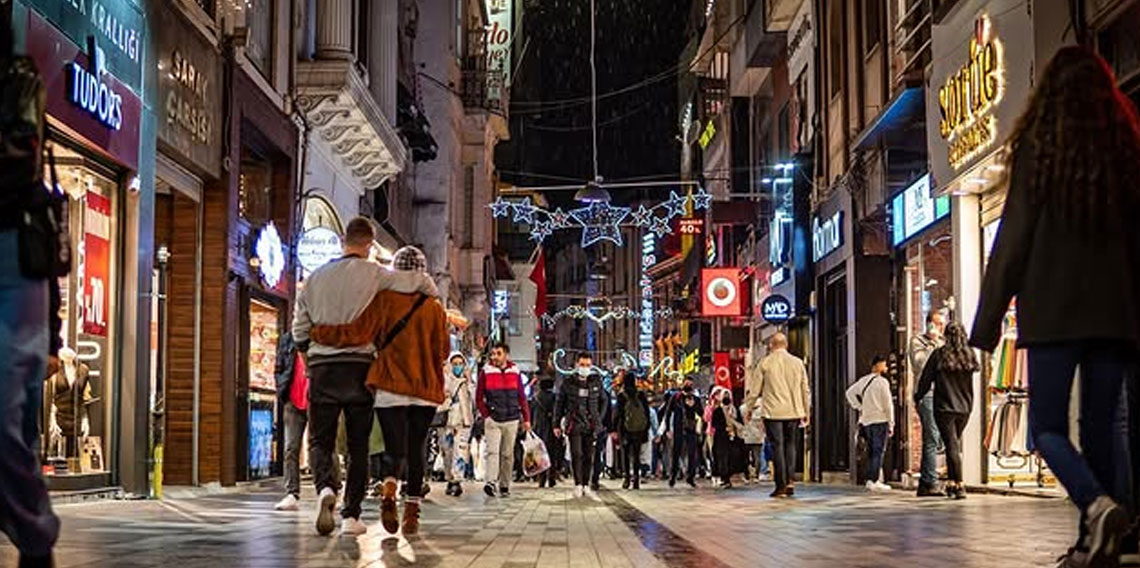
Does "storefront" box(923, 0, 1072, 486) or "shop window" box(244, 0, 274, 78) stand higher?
"shop window" box(244, 0, 274, 78)

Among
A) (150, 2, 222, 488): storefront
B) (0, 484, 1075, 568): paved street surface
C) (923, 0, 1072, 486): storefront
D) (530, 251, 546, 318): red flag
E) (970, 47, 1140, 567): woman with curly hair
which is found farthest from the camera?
(530, 251, 546, 318): red flag

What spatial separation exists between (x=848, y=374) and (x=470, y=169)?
29.7 m

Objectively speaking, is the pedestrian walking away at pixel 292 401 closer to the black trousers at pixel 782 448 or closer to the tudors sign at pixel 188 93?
A: the tudors sign at pixel 188 93

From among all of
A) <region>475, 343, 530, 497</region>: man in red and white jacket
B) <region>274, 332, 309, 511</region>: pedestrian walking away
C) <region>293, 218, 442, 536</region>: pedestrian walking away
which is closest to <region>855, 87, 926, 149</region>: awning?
<region>475, 343, 530, 497</region>: man in red and white jacket

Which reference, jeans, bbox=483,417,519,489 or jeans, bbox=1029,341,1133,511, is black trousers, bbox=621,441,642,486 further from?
jeans, bbox=1029,341,1133,511

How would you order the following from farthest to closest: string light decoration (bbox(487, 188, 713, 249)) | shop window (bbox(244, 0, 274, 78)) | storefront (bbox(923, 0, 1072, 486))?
string light decoration (bbox(487, 188, 713, 249))
shop window (bbox(244, 0, 274, 78))
storefront (bbox(923, 0, 1072, 486))

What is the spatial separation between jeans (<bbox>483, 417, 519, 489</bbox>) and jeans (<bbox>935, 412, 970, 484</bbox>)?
5322mm

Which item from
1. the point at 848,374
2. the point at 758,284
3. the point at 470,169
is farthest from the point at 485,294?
the point at 848,374

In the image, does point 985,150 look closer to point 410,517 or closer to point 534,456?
point 534,456

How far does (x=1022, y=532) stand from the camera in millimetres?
10656

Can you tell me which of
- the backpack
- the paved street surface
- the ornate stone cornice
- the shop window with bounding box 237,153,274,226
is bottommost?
the paved street surface

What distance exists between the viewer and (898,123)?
2225 centimetres

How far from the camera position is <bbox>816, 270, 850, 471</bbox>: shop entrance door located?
27891mm

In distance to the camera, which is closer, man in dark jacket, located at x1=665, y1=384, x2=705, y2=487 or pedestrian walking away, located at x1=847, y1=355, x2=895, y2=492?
pedestrian walking away, located at x1=847, y1=355, x2=895, y2=492
